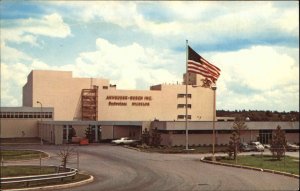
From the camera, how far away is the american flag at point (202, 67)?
37.1 m

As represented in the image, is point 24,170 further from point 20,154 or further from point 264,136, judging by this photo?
point 264,136

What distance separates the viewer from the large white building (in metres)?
68.4

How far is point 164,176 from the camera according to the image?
105 ft

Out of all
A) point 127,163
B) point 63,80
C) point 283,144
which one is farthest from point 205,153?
point 63,80

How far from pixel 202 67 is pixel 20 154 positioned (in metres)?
17.4

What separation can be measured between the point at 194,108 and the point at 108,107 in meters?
17.8

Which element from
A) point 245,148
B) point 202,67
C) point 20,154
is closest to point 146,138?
point 245,148

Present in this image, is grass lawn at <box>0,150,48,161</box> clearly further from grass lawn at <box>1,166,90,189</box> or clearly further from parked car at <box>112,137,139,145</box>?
parked car at <box>112,137,139,145</box>

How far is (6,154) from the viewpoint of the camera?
102 ft

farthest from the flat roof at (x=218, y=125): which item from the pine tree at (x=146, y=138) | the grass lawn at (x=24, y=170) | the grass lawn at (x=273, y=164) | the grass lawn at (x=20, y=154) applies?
the grass lawn at (x=24, y=170)

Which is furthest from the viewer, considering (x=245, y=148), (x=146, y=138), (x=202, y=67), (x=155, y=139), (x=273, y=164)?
(x=146, y=138)

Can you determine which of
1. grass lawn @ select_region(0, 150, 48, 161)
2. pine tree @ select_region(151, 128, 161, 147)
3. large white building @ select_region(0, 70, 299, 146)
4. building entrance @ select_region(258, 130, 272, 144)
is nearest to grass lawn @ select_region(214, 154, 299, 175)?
pine tree @ select_region(151, 128, 161, 147)

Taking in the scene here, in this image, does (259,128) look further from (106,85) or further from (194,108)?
(106,85)

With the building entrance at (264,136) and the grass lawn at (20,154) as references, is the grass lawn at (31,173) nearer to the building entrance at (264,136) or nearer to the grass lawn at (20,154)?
the grass lawn at (20,154)
